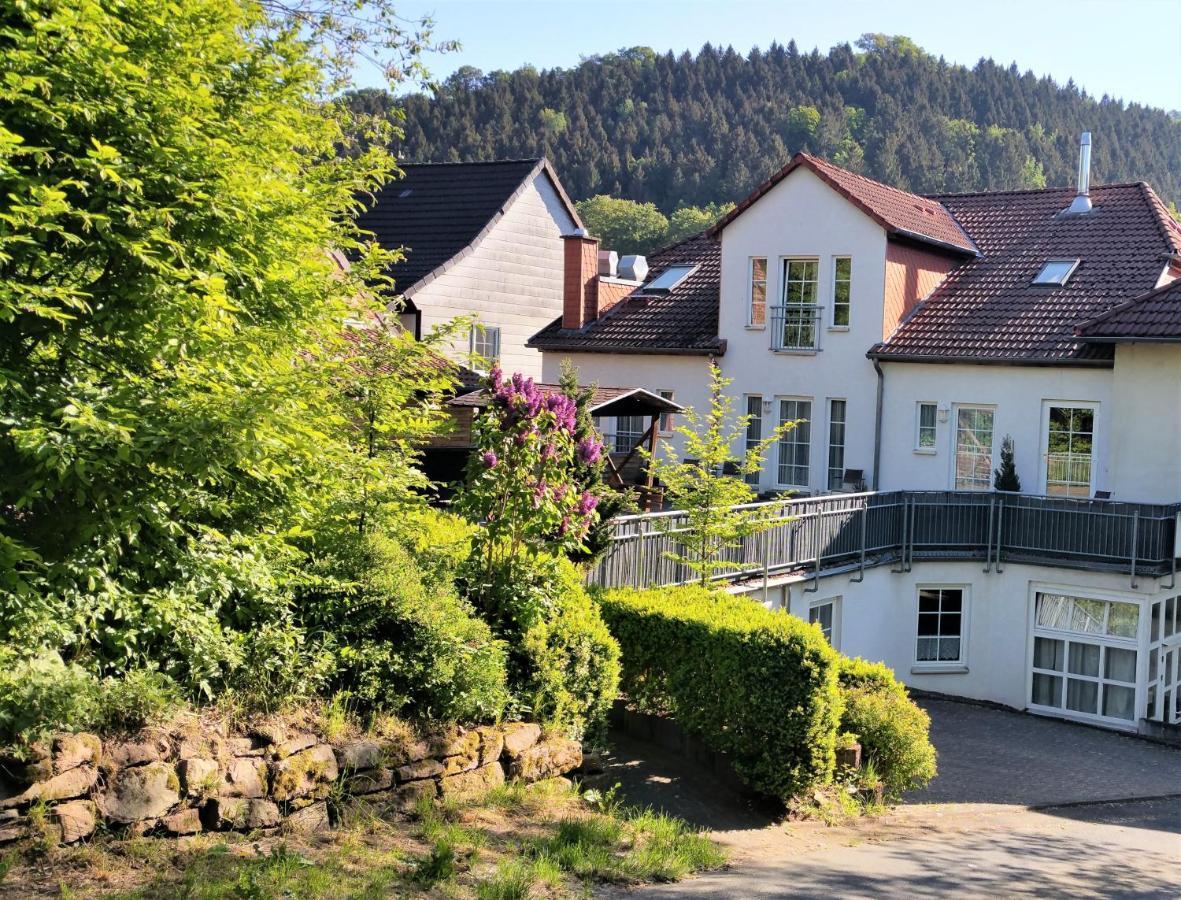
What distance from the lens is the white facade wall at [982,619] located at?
23.5 metres

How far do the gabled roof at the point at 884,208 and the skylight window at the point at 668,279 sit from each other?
309 cm

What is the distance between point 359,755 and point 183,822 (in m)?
1.50

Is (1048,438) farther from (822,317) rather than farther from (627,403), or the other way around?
(627,403)

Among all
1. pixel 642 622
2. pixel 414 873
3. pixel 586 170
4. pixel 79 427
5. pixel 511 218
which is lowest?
pixel 414 873

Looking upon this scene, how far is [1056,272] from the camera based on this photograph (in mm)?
27812

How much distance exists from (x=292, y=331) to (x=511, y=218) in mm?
28518

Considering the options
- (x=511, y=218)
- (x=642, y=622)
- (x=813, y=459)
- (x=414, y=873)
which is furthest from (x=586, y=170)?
(x=414, y=873)

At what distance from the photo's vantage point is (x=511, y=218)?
3791 centimetres

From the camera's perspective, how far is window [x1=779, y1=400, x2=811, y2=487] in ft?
93.4

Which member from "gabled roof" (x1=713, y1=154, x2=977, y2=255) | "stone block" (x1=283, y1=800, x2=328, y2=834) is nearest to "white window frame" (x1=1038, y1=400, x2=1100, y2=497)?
"gabled roof" (x1=713, y1=154, x2=977, y2=255)

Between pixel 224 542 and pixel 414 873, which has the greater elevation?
pixel 224 542

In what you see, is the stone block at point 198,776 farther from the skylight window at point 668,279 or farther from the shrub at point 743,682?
the skylight window at point 668,279

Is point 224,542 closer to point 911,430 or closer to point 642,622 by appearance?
point 642,622

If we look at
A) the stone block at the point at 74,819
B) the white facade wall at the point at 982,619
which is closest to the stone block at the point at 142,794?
the stone block at the point at 74,819
